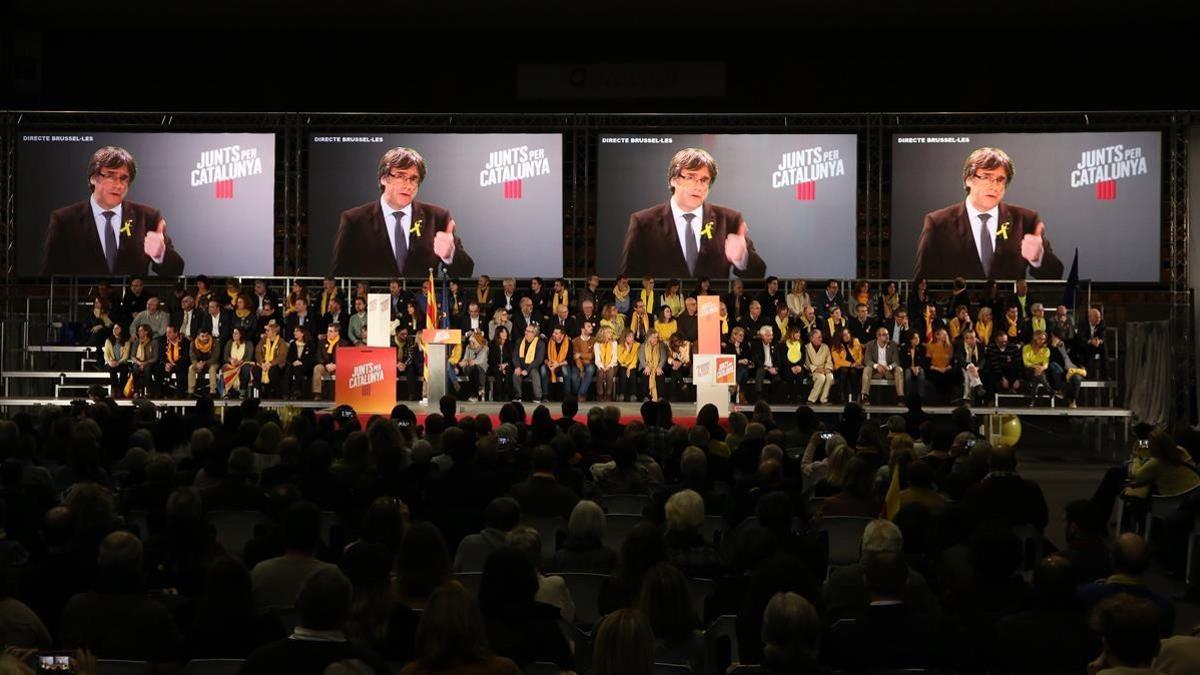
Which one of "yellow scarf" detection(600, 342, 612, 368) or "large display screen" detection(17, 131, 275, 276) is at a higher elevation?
"large display screen" detection(17, 131, 275, 276)

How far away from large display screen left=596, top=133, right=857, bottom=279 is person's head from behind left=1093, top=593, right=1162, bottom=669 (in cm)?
1529

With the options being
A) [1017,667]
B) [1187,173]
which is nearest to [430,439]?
[1017,667]

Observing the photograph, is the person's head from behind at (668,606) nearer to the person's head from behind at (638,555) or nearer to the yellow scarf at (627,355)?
the person's head from behind at (638,555)

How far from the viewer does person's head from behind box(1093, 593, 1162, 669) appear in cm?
347

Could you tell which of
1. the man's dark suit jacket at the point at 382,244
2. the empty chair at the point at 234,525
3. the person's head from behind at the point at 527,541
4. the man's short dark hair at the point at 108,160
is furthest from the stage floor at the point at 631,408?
the person's head from behind at the point at 527,541

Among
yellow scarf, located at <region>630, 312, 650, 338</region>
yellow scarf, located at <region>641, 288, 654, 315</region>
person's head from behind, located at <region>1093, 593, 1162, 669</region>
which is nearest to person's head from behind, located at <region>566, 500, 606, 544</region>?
person's head from behind, located at <region>1093, 593, 1162, 669</region>

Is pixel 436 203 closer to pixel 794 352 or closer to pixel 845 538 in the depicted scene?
pixel 794 352

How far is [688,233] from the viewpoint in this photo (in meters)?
18.9

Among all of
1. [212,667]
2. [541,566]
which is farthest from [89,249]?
[212,667]

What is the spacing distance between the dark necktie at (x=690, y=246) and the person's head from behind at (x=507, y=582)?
15064mm

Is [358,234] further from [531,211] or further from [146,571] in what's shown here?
[146,571]

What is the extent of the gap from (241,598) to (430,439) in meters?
4.52

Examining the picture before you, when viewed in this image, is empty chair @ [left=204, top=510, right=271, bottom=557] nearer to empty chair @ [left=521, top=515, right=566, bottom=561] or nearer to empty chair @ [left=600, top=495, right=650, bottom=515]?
empty chair @ [left=521, top=515, right=566, bottom=561]

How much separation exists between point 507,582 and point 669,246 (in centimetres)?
1513
